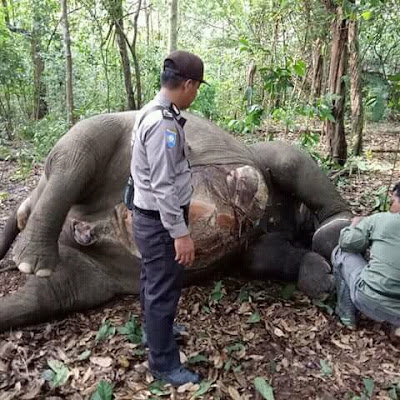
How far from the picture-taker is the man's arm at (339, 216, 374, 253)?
3.06m

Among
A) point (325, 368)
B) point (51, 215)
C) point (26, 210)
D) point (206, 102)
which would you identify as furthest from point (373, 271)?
point (206, 102)

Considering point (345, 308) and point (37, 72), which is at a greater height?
point (37, 72)

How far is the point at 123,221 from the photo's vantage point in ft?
11.0

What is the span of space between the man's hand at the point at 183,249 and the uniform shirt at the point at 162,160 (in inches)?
1.1

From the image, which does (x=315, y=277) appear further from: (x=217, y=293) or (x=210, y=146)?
(x=210, y=146)

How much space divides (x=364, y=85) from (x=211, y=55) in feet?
32.0

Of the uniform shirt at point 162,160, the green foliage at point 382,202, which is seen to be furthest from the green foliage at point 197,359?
the green foliage at point 382,202

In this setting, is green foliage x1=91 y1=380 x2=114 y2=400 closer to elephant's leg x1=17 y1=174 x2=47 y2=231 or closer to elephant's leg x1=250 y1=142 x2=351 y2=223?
elephant's leg x1=17 y1=174 x2=47 y2=231

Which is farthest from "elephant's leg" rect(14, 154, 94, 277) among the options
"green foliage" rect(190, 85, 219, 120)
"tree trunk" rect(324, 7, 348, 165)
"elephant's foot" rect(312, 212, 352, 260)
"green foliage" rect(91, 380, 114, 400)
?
"green foliage" rect(190, 85, 219, 120)

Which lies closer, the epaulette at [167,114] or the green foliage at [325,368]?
the epaulette at [167,114]

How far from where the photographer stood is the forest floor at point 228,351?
2525 millimetres

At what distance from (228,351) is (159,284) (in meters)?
0.71

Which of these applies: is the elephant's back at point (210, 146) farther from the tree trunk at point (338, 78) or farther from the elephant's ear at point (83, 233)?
the tree trunk at point (338, 78)

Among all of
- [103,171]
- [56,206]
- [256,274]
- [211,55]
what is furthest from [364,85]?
[211,55]
